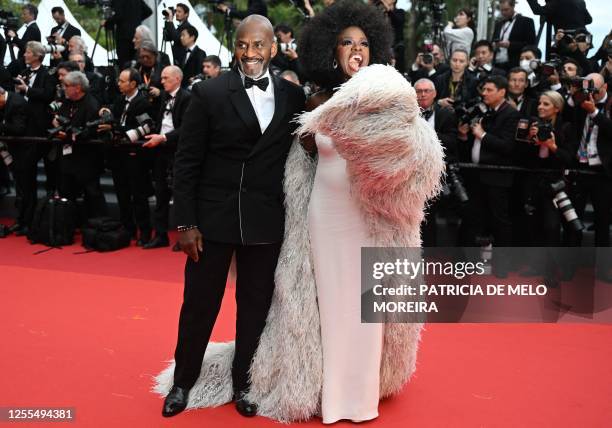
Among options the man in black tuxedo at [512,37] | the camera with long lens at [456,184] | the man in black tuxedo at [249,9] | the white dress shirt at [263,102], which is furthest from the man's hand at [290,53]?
the white dress shirt at [263,102]

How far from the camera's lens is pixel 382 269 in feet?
10.1

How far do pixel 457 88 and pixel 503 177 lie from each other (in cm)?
133

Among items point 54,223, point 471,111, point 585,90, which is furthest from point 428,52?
point 54,223

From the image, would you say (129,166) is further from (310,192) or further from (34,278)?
(310,192)

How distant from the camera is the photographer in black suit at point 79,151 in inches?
271

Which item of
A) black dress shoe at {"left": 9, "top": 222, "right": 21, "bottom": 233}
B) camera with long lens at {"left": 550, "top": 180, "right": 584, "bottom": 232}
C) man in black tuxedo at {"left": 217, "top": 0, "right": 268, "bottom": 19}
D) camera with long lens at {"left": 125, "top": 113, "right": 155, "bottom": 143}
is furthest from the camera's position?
man in black tuxedo at {"left": 217, "top": 0, "right": 268, "bottom": 19}

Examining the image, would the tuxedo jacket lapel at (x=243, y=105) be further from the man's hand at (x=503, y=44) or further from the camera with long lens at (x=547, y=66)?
the man's hand at (x=503, y=44)

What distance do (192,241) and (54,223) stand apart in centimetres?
425

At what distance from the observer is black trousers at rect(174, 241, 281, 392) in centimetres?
312

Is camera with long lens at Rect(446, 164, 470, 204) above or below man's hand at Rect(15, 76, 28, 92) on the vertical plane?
below

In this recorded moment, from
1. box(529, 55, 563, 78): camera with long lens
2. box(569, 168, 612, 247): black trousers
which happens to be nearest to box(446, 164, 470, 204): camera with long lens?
box(569, 168, 612, 247): black trousers

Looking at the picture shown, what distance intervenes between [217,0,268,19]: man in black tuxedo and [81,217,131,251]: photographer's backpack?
297cm

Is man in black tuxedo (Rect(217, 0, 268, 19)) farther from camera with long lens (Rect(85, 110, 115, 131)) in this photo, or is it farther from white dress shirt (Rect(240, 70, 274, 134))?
white dress shirt (Rect(240, 70, 274, 134))

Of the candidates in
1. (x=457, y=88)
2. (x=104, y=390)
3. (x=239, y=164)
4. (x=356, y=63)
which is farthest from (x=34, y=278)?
(x=457, y=88)
